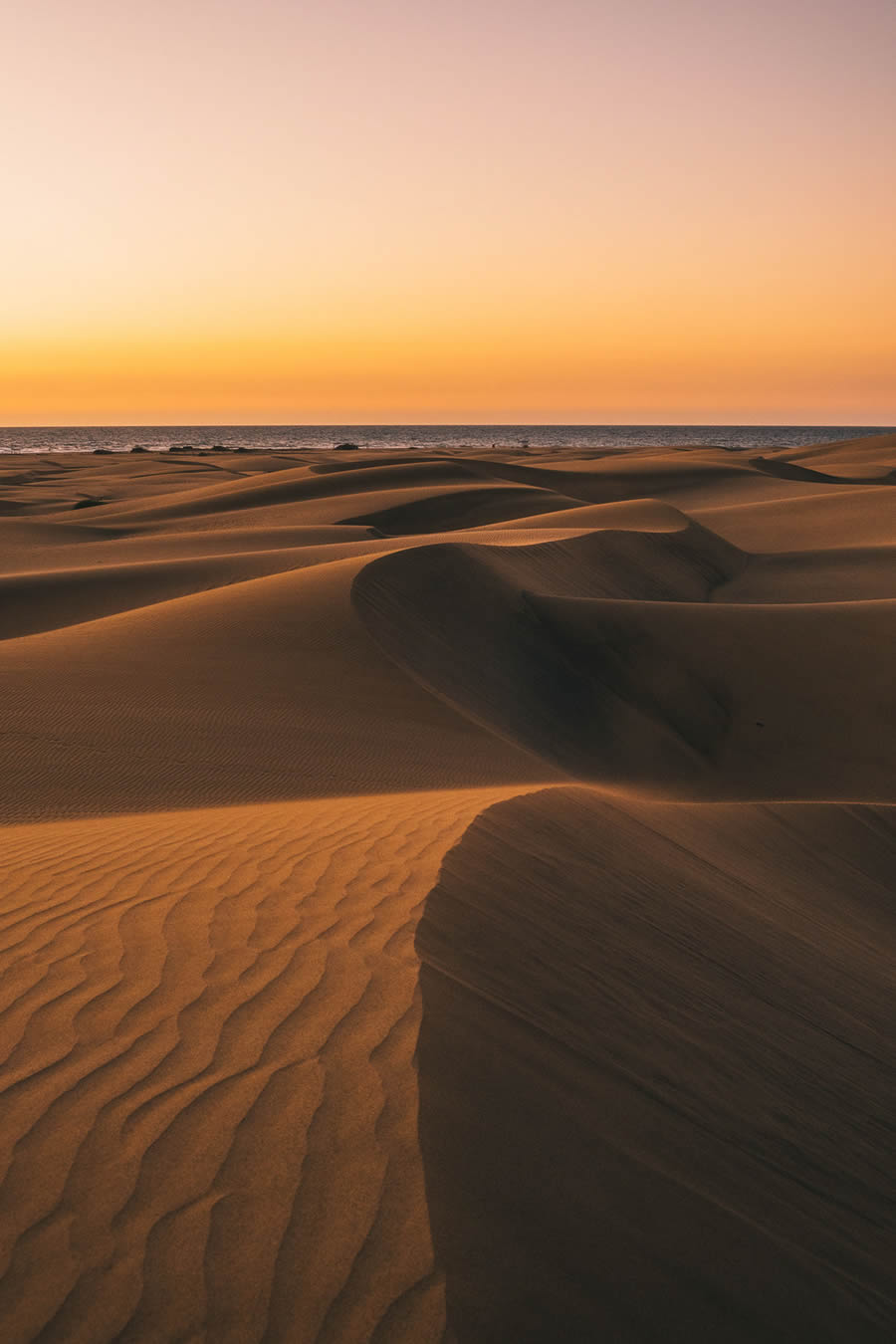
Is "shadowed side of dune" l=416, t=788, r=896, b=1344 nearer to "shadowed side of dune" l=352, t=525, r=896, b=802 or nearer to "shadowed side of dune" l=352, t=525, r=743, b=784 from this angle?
"shadowed side of dune" l=352, t=525, r=743, b=784

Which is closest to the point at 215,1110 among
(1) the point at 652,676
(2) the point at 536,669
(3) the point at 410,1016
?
(3) the point at 410,1016

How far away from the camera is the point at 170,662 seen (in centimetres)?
1084

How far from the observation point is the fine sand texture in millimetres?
2355

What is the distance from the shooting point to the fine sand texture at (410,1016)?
2355 millimetres

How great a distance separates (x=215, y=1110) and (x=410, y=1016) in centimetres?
64

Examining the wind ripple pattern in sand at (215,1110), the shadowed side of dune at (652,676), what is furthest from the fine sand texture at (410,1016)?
the shadowed side of dune at (652,676)

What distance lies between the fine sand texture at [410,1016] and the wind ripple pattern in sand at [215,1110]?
0.4 inches

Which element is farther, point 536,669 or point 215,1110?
point 536,669

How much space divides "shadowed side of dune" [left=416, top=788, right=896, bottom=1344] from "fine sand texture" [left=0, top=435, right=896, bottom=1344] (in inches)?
0.5

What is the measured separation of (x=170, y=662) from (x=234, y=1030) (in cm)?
803

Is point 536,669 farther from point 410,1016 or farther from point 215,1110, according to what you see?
point 215,1110

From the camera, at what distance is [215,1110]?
2779mm

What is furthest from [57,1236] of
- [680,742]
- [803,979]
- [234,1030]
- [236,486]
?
[236,486]

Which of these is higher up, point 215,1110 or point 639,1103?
point 215,1110
